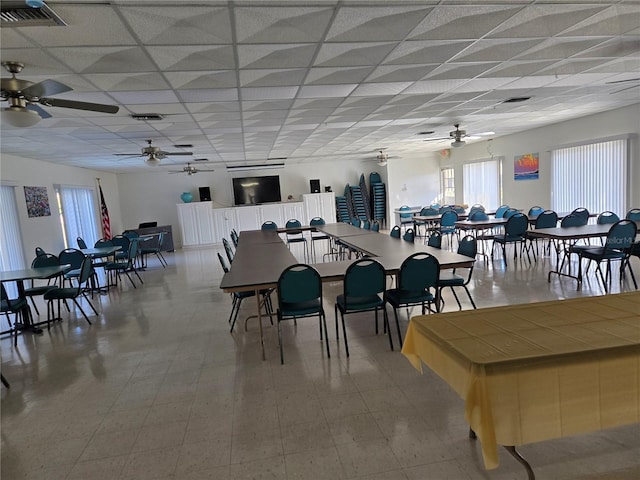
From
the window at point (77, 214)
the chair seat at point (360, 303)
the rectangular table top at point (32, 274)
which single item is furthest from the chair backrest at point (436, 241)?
the window at point (77, 214)

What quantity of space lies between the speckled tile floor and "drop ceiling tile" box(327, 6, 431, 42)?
107 inches

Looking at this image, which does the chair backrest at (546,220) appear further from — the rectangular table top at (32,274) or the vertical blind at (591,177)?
the rectangular table top at (32,274)

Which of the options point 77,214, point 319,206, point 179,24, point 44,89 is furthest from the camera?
point 319,206

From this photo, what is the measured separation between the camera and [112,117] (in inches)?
195

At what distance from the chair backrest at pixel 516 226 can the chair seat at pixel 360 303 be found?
13.4 ft

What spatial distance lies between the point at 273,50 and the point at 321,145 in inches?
252

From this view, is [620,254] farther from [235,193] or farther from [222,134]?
[235,193]

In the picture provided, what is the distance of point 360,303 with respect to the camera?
354 centimetres

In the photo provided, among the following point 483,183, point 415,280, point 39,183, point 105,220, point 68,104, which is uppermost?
point 68,104

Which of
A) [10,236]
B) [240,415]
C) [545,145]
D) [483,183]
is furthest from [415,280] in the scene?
[483,183]

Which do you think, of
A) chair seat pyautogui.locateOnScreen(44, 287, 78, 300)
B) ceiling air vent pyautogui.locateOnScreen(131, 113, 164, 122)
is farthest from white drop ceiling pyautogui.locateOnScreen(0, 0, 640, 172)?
chair seat pyautogui.locateOnScreen(44, 287, 78, 300)

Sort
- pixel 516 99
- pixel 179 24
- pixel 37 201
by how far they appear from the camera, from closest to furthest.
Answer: pixel 179 24, pixel 516 99, pixel 37 201

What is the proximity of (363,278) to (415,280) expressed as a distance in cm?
54

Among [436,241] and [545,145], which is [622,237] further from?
[545,145]
